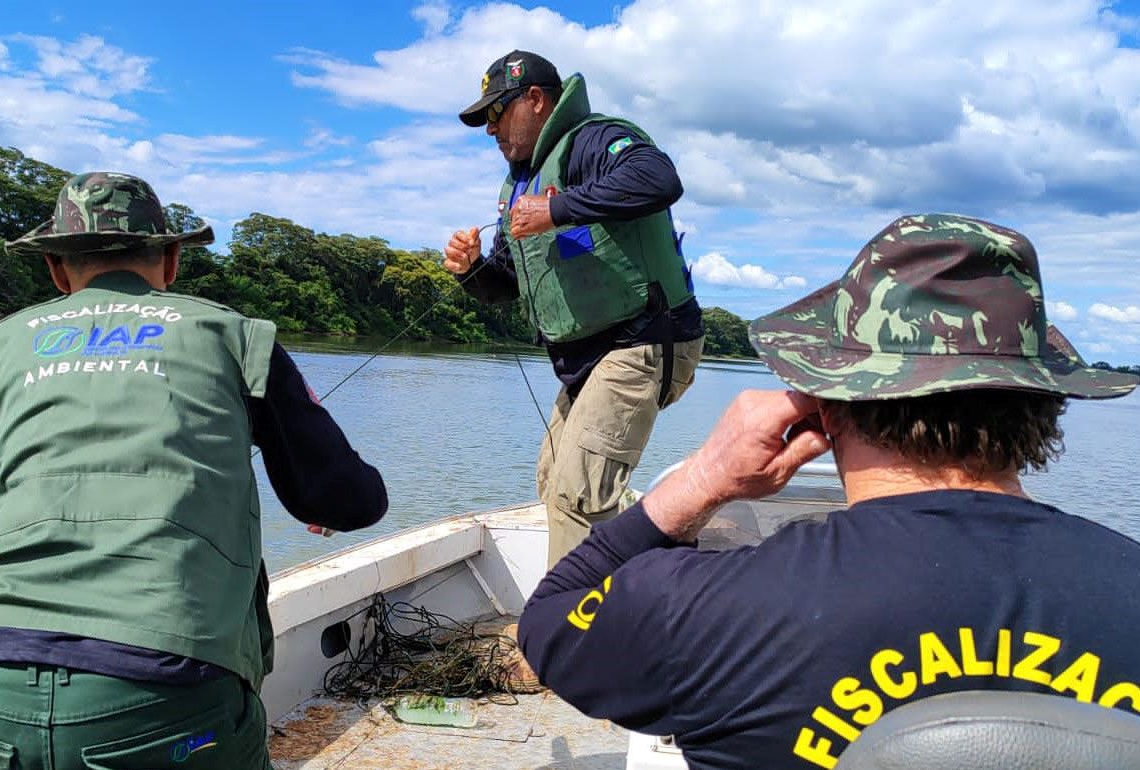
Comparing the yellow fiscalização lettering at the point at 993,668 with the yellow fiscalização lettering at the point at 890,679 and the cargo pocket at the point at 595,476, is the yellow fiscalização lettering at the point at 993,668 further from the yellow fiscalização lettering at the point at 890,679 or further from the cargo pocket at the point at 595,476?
the cargo pocket at the point at 595,476

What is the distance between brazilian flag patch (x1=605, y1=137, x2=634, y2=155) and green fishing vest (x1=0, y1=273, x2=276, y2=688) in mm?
1719

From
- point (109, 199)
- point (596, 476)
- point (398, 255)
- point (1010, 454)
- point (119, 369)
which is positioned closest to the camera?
point (1010, 454)

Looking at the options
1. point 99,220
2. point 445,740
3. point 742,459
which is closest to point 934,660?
point 742,459

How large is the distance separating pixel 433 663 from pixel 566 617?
2615 millimetres

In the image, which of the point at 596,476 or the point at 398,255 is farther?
the point at 398,255

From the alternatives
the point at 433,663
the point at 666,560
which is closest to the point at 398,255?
the point at 433,663

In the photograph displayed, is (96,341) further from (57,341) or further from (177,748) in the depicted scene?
(177,748)

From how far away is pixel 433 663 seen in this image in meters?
3.71

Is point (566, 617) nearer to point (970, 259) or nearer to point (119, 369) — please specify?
point (970, 259)

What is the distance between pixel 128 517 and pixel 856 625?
1180 millimetres

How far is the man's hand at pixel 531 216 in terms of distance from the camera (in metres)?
3.16

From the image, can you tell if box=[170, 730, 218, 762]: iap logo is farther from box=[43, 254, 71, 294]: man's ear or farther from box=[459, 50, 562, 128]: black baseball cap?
box=[459, 50, 562, 128]: black baseball cap

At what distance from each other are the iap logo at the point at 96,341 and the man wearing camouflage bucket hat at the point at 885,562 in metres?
0.91

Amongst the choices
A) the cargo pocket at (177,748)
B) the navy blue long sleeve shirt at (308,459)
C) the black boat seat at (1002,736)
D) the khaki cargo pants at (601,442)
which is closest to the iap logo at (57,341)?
the navy blue long sleeve shirt at (308,459)
